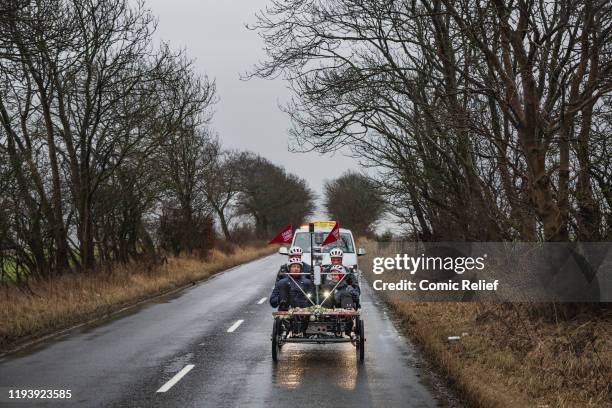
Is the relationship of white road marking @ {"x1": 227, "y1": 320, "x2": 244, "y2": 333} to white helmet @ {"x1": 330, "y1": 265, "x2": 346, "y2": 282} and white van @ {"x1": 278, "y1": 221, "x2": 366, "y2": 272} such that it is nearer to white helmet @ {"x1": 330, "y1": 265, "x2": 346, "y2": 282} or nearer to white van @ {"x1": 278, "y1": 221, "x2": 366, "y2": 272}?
white van @ {"x1": 278, "y1": 221, "x2": 366, "y2": 272}

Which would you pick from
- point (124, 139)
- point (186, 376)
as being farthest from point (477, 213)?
point (124, 139)

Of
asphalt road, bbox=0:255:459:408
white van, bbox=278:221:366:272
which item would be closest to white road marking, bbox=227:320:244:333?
asphalt road, bbox=0:255:459:408

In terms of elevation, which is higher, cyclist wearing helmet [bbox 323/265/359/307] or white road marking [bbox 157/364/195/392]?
→ cyclist wearing helmet [bbox 323/265/359/307]

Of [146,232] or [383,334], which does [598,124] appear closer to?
[383,334]

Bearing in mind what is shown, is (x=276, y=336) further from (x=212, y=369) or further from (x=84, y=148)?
(x=84, y=148)

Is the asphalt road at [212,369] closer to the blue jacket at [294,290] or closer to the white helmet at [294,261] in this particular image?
the blue jacket at [294,290]

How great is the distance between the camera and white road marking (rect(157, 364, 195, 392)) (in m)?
8.75

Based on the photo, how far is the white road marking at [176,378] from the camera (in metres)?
8.75

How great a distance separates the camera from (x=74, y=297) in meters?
17.8

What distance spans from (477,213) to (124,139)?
1390cm

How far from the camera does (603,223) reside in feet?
38.5

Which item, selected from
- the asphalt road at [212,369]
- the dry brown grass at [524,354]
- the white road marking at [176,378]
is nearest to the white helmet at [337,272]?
the asphalt road at [212,369]

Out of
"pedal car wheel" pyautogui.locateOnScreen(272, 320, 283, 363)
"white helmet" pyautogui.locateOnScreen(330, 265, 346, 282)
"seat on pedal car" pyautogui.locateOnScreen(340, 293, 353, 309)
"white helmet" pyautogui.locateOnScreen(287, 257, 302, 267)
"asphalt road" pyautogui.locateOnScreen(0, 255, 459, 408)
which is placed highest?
"white helmet" pyautogui.locateOnScreen(287, 257, 302, 267)

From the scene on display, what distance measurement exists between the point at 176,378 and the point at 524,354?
496cm
